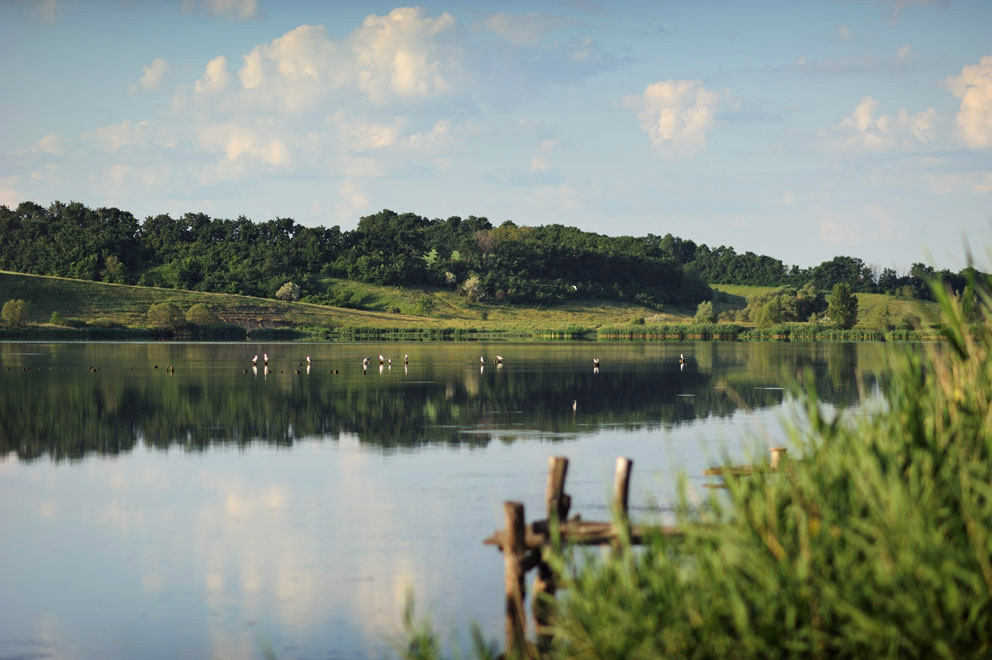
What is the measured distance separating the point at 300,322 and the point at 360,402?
90561 mm

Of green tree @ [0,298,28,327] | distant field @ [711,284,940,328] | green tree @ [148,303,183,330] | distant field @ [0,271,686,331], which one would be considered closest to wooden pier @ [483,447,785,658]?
green tree @ [0,298,28,327]

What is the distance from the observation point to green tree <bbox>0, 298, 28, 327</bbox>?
105938mm

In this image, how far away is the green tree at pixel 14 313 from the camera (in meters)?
106

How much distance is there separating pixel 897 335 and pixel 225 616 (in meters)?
101

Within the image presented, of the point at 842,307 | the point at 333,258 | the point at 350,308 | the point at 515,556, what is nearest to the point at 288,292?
the point at 350,308

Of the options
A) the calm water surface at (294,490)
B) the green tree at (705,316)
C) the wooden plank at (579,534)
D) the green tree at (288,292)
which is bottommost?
the calm water surface at (294,490)

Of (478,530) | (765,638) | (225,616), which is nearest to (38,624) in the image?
(225,616)

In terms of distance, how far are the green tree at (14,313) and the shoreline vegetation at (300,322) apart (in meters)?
0.31

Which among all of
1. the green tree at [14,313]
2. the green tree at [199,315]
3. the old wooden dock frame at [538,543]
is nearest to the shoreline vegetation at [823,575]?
the old wooden dock frame at [538,543]

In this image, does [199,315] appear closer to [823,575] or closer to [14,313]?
[14,313]

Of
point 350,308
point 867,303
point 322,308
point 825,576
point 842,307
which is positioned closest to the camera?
point 825,576

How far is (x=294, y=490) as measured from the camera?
839 inches

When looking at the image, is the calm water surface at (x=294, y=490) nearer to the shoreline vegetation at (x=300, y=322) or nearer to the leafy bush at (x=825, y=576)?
the leafy bush at (x=825, y=576)

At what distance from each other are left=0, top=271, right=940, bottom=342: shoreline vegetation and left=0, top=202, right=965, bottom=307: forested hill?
794 cm
